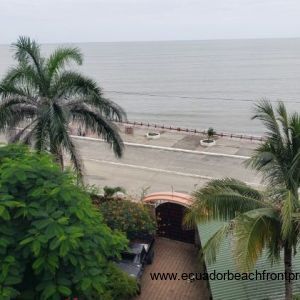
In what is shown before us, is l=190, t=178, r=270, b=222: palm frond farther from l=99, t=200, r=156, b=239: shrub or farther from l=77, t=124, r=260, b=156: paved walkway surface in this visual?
l=77, t=124, r=260, b=156: paved walkway surface

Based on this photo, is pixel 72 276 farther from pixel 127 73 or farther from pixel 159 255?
pixel 127 73

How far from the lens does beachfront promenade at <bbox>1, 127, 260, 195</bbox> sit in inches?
1002

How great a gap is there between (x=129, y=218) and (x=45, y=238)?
9.00 meters

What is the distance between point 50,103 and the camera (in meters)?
15.3

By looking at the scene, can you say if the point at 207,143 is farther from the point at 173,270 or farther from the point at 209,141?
the point at 173,270

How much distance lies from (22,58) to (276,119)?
403 inches

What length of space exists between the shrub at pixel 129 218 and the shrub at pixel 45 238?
277 inches

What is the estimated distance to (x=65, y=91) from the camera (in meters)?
16.0

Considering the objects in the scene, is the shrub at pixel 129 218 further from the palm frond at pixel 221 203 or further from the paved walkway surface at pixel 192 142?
the paved walkway surface at pixel 192 142

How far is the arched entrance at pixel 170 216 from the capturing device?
17.1 m

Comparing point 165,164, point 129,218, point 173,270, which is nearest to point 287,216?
point 173,270

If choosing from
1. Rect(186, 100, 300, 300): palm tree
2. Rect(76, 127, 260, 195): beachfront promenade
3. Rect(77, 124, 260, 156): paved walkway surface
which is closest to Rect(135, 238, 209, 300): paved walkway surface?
Rect(186, 100, 300, 300): palm tree

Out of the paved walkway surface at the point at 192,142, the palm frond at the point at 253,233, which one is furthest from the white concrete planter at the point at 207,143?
the palm frond at the point at 253,233

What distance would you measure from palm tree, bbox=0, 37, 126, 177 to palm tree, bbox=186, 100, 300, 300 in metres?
6.65
